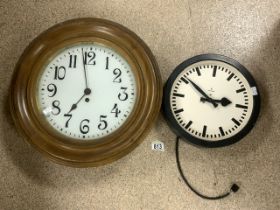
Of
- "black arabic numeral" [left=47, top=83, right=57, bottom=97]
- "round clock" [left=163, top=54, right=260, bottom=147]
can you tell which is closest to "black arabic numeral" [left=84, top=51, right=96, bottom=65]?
"black arabic numeral" [left=47, top=83, right=57, bottom=97]

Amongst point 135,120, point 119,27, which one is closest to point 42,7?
point 119,27

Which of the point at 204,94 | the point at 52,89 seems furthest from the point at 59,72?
the point at 204,94

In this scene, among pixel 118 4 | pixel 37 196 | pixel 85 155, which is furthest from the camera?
pixel 118 4

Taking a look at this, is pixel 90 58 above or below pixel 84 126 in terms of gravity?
above

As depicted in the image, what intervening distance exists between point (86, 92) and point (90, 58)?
0.32 feet

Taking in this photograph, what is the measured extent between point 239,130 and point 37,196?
0.61 m

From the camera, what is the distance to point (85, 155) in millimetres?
996

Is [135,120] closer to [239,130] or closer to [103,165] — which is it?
[103,165]

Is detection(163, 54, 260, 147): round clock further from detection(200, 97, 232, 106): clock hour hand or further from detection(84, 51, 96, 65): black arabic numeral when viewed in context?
detection(84, 51, 96, 65): black arabic numeral

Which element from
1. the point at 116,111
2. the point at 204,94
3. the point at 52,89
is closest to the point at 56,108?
the point at 52,89

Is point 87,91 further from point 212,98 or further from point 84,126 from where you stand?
point 212,98

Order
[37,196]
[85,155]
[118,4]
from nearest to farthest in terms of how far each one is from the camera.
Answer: [85,155] → [37,196] → [118,4]

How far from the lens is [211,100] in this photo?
1122mm

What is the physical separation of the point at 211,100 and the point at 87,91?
36 centimetres
